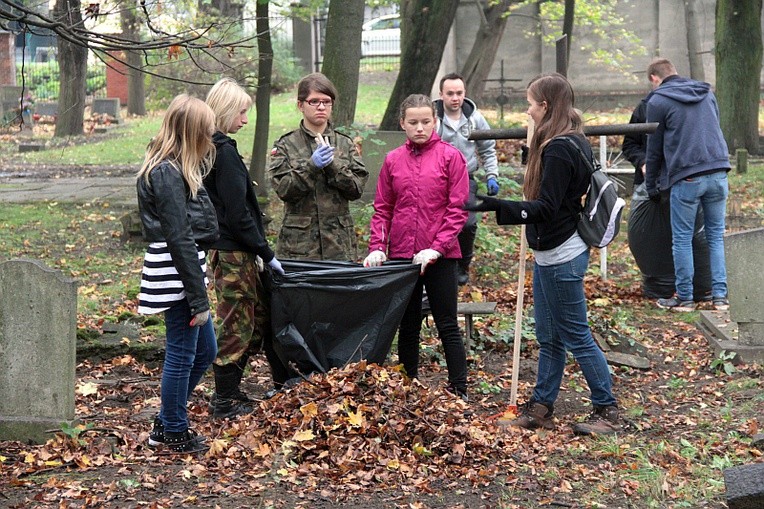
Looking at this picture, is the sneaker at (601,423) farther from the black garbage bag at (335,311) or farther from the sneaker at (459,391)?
the black garbage bag at (335,311)

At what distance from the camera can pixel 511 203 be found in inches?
211

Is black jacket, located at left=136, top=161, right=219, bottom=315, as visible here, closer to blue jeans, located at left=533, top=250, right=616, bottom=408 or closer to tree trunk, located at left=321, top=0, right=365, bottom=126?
blue jeans, located at left=533, top=250, right=616, bottom=408

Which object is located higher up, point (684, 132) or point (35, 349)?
point (684, 132)

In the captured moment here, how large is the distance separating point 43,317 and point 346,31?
7.39 metres

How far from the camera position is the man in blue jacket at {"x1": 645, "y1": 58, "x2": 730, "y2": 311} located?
28.7 feet

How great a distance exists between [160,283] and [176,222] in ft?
1.04

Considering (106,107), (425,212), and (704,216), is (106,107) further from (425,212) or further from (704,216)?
(425,212)

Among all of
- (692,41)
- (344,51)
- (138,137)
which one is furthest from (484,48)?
(344,51)

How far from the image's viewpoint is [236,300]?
576 cm

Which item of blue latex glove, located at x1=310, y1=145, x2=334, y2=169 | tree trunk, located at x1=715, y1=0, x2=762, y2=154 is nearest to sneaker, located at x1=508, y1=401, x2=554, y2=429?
blue latex glove, located at x1=310, y1=145, x2=334, y2=169

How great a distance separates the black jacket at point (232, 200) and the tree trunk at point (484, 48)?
18845mm

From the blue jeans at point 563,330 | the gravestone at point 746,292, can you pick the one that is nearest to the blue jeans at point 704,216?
the gravestone at point 746,292

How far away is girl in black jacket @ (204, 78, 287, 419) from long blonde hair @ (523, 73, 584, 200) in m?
1.53

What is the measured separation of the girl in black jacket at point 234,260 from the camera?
5.55 metres
